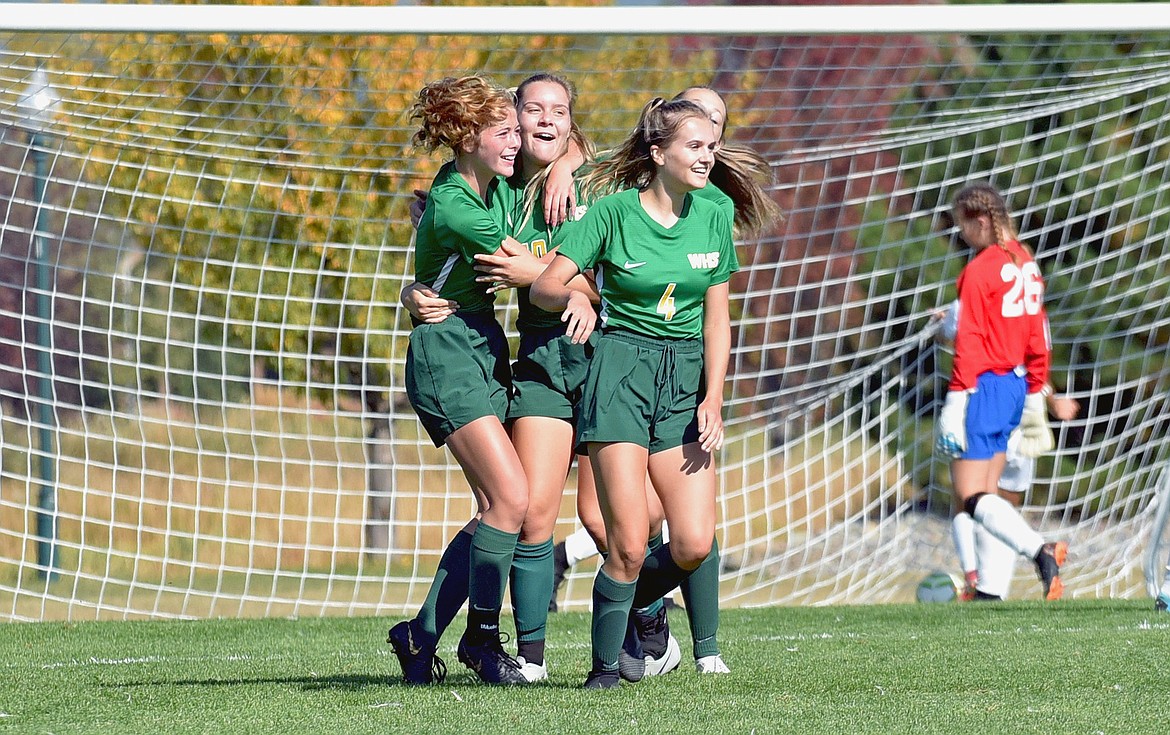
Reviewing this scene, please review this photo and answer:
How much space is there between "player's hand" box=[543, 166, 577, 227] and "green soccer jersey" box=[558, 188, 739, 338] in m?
0.32

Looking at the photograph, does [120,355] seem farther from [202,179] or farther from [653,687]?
[653,687]

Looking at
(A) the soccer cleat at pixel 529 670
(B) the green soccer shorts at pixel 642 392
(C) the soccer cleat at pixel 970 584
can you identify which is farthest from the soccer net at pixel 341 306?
(A) the soccer cleat at pixel 529 670

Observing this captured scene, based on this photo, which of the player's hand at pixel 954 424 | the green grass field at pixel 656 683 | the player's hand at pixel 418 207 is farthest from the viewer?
the player's hand at pixel 954 424

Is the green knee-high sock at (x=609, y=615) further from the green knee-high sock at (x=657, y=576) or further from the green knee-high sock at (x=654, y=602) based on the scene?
the green knee-high sock at (x=654, y=602)

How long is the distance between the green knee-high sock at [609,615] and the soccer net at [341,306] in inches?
115

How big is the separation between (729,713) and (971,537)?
4.18 metres

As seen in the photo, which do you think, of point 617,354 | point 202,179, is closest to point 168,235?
point 202,179

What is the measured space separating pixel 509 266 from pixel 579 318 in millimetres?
349

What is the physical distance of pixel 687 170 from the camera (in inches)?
155

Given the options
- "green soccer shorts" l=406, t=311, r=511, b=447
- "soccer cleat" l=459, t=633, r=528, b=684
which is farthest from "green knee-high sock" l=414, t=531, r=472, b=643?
"green soccer shorts" l=406, t=311, r=511, b=447

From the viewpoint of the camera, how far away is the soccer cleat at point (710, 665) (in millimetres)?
4398

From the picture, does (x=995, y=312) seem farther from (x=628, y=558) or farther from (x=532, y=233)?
(x=628, y=558)

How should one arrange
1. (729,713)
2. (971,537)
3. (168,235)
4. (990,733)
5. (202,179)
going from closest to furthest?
(990,733) → (729,713) → (971,537) → (202,179) → (168,235)

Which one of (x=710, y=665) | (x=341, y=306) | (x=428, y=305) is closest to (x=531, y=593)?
(x=710, y=665)
